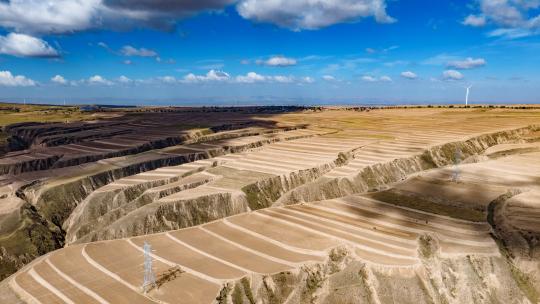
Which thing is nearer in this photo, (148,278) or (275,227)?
(148,278)

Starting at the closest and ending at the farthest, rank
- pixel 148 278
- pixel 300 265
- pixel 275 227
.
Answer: pixel 148 278
pixel 300 265
pixel 275 227

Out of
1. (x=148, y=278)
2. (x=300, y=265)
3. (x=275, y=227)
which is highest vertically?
(x=275, y=227)

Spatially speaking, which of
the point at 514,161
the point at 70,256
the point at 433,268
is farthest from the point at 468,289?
the point at 514,161

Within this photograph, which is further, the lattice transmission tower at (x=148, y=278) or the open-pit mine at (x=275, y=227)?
the open-pit mine at (x=275, y=227)

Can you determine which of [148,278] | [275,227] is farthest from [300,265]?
[148,278]

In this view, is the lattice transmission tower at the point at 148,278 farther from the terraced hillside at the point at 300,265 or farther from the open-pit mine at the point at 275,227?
the terraced hillside at the point at 300,265

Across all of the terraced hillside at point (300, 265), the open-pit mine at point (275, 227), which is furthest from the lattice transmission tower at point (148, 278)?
the terraced hillside at point (300, 265)

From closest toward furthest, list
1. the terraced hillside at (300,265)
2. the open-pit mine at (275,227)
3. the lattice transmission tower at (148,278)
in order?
the lattice transmission tower at (148,278) → the terraced hillside at (300,265) → the open-pit mine at (275,227)

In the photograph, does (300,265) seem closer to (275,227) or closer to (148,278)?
(275,227)

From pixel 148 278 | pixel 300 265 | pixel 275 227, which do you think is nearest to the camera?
pixel 148 278

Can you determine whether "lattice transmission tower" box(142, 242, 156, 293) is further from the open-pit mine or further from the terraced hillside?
the terraced hillside
